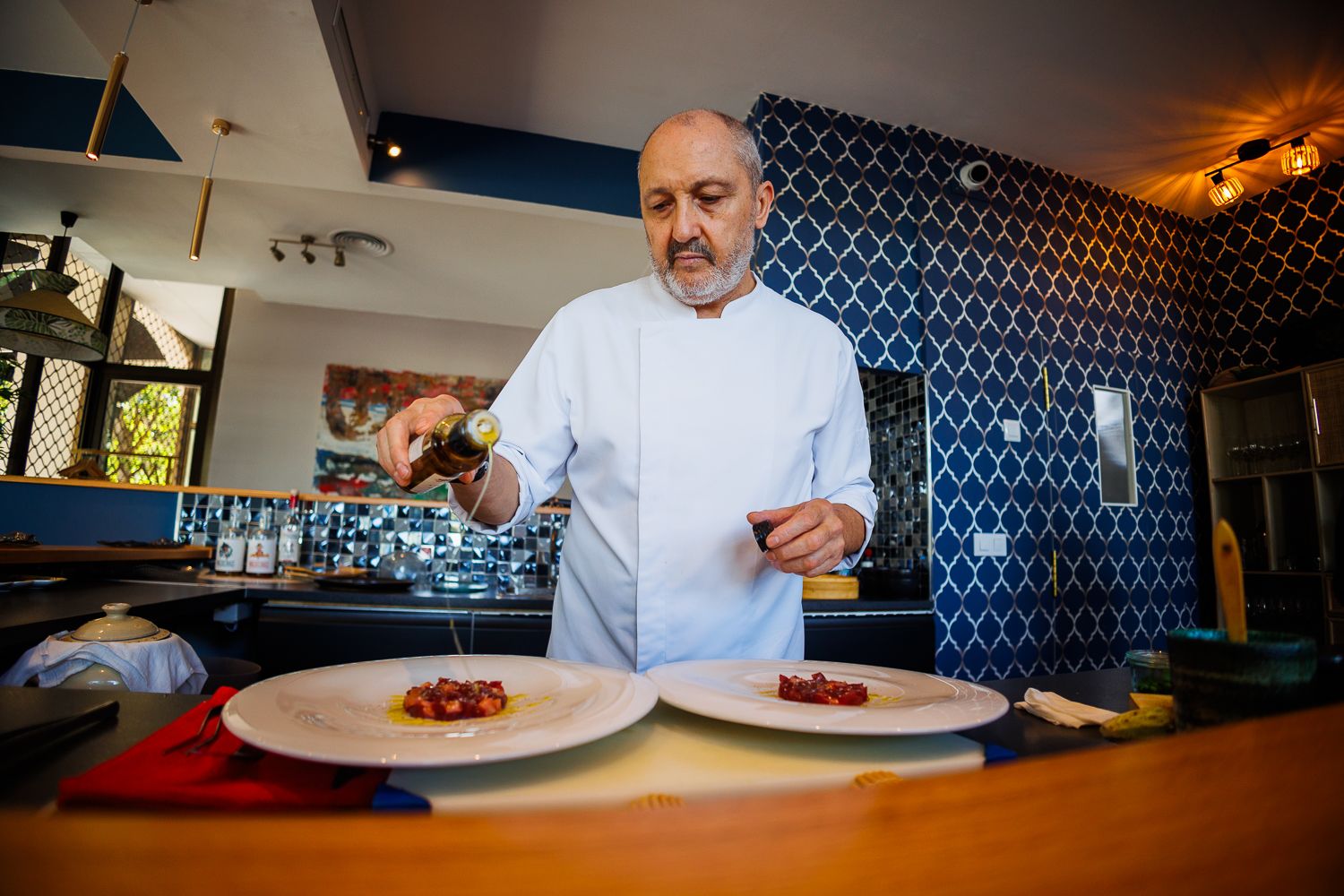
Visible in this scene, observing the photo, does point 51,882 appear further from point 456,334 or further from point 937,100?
point 456,334

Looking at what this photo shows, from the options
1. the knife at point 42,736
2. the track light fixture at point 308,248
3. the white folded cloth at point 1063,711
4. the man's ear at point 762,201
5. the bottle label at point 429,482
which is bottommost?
the knife at point 42,736

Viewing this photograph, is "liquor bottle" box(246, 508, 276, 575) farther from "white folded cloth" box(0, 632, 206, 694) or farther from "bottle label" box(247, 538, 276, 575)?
"white folded cloth" box(0, 632, 206, 694)

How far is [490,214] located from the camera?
16.0 feet

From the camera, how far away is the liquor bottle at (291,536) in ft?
11.8

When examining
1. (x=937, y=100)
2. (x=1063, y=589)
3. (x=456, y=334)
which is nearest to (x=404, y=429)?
(x=937, y=100)

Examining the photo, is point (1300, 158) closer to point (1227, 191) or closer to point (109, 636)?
point (1227, 191)

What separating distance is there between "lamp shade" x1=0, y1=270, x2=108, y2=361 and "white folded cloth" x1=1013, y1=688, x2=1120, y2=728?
5.50m

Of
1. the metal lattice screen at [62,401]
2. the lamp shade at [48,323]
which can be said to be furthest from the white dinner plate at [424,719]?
the metal lattice screen at [62,401]

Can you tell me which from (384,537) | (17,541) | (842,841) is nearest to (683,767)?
(842,841)

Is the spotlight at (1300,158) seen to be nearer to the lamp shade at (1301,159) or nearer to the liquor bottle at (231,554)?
the lamp shade at (1301,159)

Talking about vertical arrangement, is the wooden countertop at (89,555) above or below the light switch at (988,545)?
below

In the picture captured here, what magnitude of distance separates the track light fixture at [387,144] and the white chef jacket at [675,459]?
101 inches

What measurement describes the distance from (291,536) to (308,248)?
3.22m

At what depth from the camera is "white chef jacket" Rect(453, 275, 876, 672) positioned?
Result: 1.27 m
